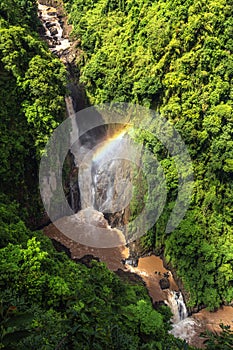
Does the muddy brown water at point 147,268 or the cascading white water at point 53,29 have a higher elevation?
the cascading white water at point 53,29

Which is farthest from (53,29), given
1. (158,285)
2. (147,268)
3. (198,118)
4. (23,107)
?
(158,285)

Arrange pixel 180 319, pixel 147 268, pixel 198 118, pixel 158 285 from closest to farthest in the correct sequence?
pixel 180 319, pixel 158 285, pixel 198 118, pixel 147 268

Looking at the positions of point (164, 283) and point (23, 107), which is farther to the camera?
point (23, 107)

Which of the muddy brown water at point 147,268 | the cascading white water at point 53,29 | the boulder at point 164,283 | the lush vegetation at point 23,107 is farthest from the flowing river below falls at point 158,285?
the cascading white water at point 53,29

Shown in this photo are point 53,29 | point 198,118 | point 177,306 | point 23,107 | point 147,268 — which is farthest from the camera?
point 53,29

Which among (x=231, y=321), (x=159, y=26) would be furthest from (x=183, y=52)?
(x=231, y=321)

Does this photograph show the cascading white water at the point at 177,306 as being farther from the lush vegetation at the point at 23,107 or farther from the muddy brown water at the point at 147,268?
the lush vegetation at the point at 23,107

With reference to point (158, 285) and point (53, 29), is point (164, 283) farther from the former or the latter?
point (53, 29)

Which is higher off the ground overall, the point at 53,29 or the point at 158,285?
the point at 53,29

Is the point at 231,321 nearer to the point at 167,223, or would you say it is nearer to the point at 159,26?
the point at 167,223

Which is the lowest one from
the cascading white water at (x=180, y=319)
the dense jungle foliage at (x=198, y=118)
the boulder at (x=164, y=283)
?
the cascading white water at (x=180, y=319)
